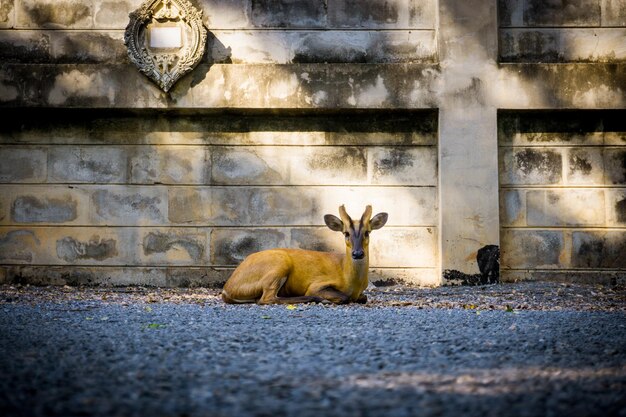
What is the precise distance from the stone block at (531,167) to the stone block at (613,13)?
185cm

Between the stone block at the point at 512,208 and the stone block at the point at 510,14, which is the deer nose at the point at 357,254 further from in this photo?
the stone block at the point at 510,14

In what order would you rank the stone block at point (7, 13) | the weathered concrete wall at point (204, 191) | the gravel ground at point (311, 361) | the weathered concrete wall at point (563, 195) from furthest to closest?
the stone block at point (7, 13)
the weathered concrete wall at point (204, 191)
the weathered concrete wall at point (563, 195)
the gravel ground at point (311, 361)

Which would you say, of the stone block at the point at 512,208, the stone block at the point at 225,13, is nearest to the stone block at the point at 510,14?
the stone block at the point at 512,208

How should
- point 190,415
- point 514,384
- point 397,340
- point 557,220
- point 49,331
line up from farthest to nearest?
point 557,220 < point 49,331 < point 397,340 < point 514,384 < point 190,415

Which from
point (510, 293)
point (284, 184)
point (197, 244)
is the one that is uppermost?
point (284, 184)

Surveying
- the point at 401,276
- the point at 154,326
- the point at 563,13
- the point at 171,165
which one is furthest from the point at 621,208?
the point at 154,326

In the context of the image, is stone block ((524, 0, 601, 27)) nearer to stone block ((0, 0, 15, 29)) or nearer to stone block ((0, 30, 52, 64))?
stone block ((0, 30, 52, 64))

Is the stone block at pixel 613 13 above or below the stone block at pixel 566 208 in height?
above

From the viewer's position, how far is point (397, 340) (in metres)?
4.15

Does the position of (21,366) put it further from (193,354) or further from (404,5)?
(404,5)

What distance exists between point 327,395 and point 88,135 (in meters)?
7.22

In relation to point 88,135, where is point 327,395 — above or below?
below

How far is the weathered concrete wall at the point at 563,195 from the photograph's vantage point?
28.4ft

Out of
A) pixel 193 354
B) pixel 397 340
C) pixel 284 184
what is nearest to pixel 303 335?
pixel 397 340
